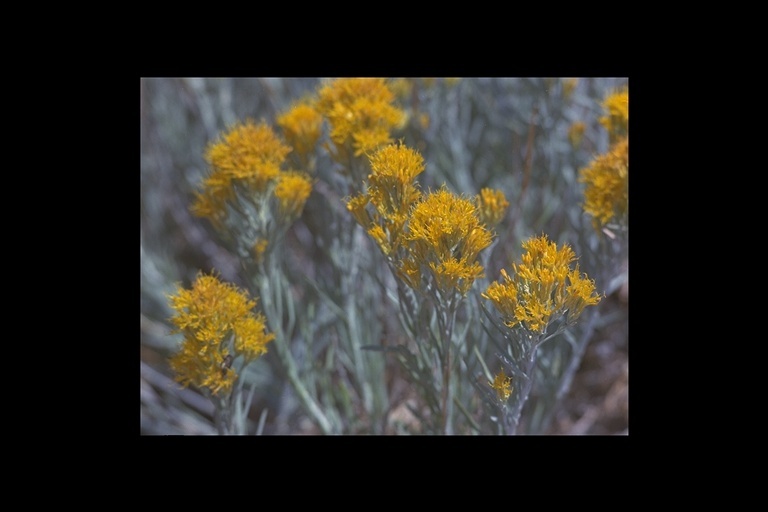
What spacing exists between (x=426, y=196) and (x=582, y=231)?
2.07 ft

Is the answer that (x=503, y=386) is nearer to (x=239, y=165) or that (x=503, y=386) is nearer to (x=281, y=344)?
(x=281, y=344)

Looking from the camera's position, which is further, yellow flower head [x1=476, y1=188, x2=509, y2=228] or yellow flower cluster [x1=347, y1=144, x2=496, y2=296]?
yellow flower head [x1=476, y1=188, x2=509, y2=228]

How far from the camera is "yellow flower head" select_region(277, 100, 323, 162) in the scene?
1848 millimetres

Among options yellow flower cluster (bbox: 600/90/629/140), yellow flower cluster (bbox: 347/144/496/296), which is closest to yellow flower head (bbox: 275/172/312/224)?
yellow flower cluster (bbox: 347/144/496/296)

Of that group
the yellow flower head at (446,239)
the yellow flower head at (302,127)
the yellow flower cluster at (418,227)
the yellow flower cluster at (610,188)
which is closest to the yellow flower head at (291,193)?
the yellow flower head at (302,127)

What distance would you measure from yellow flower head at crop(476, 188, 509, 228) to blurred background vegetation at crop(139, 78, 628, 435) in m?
0.25

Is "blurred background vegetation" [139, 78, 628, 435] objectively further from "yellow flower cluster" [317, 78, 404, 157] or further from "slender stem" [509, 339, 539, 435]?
"slender stem" [509, 339, 539, 435]

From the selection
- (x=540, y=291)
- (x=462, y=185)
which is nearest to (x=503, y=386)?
(x=540, y=291)

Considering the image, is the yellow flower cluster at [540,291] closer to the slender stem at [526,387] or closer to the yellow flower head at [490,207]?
the slender stem at [526,387]

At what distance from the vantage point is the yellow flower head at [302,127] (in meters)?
1.85

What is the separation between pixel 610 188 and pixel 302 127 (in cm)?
88

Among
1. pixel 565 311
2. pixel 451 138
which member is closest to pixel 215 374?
pixel 565 311

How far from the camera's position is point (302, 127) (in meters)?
1.87

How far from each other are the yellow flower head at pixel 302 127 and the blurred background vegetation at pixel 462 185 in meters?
0.17
